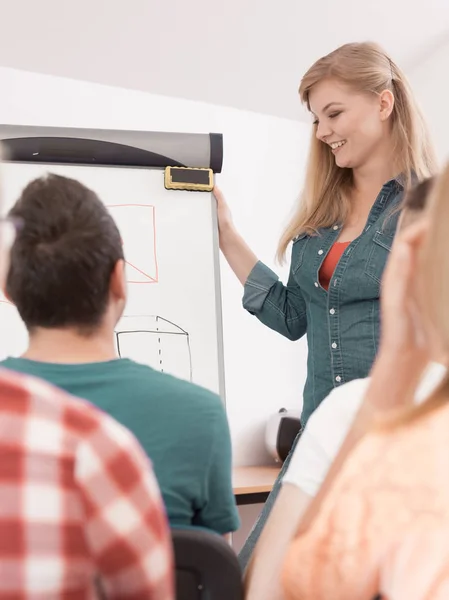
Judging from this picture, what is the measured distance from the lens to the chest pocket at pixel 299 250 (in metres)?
1.37

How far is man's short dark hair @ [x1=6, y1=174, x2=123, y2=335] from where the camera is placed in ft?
2.22

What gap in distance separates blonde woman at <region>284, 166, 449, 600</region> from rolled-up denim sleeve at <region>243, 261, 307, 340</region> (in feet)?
3.28

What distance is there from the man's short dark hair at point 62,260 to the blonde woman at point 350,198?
63cm

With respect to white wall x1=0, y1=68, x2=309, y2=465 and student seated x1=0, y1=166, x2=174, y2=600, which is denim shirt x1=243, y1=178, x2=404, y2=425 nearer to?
student seated x1=0, y1=166, x2=174, y2=600

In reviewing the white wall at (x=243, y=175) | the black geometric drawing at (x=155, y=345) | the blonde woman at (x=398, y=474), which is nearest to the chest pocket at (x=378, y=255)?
the black geometric drawing at (x=155, y=345)

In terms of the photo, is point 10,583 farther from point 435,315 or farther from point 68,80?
point 68,80

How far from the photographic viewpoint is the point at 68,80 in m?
2.33

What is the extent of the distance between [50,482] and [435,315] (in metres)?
0.24

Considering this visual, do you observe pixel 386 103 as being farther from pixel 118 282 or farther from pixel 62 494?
pixel 62 494

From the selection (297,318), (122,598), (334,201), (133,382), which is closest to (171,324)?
(297,318)

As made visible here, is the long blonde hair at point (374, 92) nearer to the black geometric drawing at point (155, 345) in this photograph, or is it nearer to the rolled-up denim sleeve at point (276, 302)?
the rolled-up denim sleeve at point (276, 302)

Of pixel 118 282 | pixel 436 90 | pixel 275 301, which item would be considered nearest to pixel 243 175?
pixel 436 90

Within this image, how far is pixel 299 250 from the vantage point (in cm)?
139

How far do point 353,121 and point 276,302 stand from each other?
15.1 inches
